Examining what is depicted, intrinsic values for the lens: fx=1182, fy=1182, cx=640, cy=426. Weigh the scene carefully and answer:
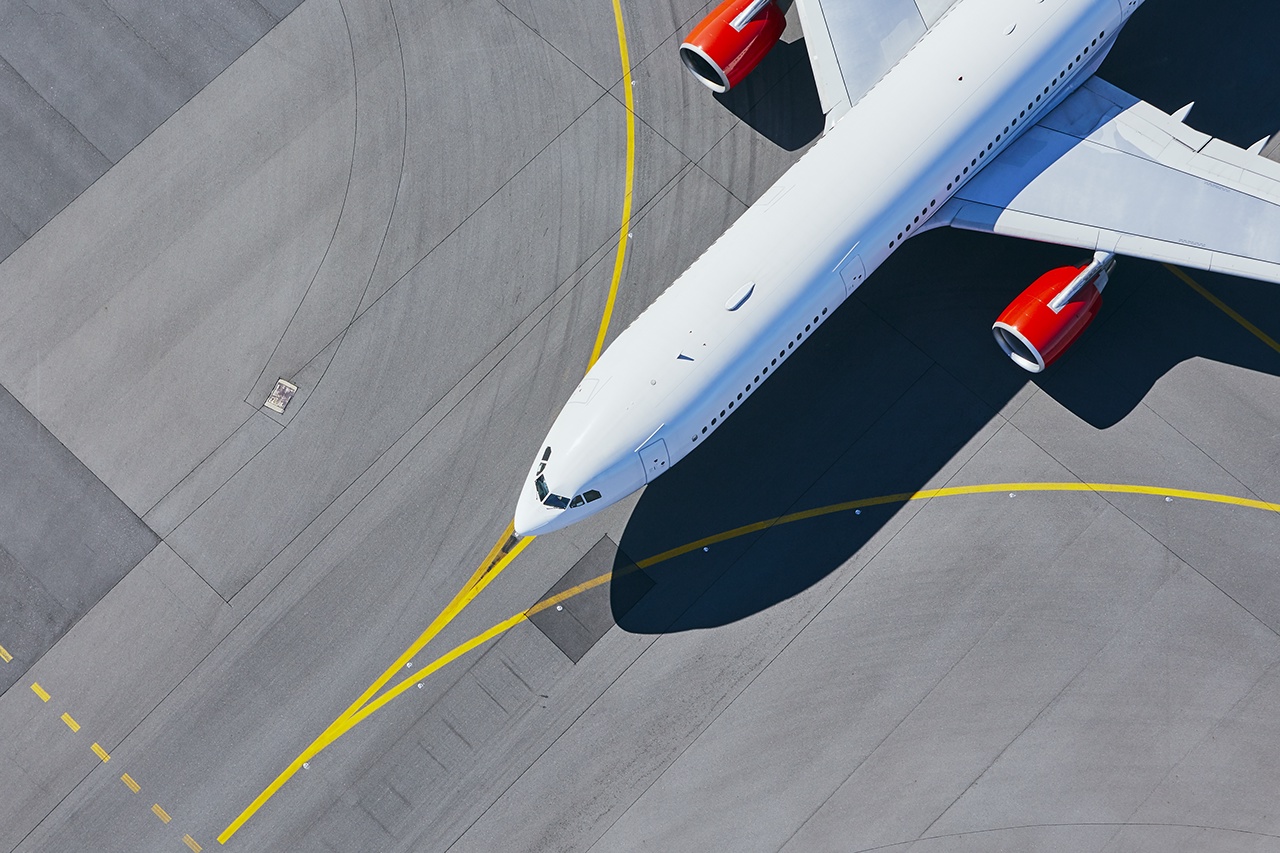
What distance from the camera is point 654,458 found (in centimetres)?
2433

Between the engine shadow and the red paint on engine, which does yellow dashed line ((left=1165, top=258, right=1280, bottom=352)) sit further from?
the engine shadow

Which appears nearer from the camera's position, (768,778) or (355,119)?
(768,778)

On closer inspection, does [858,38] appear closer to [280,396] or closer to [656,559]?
[656,559]

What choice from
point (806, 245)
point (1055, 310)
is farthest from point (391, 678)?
point (1055, 310)

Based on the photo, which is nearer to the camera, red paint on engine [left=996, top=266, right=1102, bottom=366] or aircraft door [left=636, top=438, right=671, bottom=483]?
aircraft door [left=636, top=438, right=671, bottom=483]

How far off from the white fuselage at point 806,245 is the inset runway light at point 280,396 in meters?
7.50

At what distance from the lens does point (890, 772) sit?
27.1m

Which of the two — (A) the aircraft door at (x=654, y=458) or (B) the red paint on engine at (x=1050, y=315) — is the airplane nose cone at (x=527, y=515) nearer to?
(A) the aircraft door at (x=654, y=458)

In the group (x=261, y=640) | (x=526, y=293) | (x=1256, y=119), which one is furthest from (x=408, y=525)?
(x=1256, y=119)

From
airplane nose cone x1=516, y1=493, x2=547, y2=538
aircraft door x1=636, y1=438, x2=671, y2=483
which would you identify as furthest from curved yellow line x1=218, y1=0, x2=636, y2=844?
aircraft door x1=636, y1=438, x2=671, y2=483

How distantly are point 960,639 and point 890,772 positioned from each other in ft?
11.3

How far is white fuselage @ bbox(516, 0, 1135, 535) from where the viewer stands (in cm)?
2398

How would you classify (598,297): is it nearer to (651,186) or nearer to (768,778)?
(651,186)

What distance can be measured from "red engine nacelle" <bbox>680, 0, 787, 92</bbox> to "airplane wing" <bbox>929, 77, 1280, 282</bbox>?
5.83 metres
